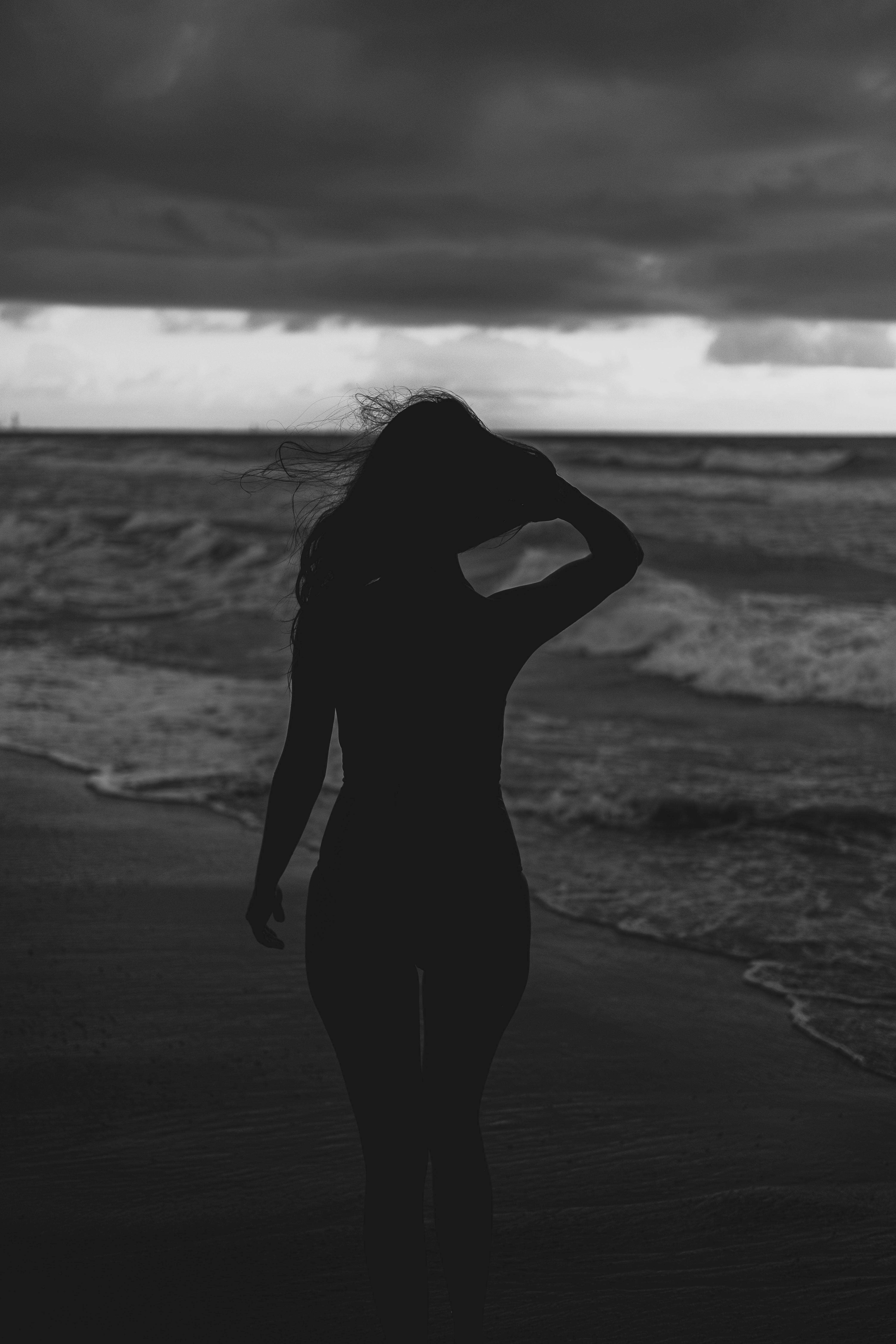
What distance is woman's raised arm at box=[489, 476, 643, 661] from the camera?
7.07ft

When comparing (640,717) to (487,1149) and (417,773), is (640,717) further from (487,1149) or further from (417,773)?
(417,773)

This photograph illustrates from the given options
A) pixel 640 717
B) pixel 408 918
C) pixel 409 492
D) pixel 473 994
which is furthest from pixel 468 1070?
pixel 640 717

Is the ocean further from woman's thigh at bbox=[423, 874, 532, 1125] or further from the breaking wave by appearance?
woman's thigh at bbox=[423, 874, 532, 1125]

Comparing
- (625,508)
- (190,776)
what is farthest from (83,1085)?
(625,508)

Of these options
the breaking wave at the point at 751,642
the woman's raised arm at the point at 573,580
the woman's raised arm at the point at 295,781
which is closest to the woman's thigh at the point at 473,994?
the woman's raised arm at the point at 295,781

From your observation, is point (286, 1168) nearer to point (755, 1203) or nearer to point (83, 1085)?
point (83, 1085)

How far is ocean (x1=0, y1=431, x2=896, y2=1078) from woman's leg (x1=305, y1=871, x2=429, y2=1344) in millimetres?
376

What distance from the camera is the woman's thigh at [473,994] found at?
7.04 ft

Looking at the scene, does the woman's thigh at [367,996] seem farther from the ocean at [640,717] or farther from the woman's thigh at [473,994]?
the ocean at [640,717]

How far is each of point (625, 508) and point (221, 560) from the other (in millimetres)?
15691

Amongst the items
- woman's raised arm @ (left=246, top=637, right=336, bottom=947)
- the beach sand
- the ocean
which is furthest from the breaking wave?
woman's raised arm @ (left=246, top=637, right=336, bottom=947)

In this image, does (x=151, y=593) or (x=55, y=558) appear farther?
(x=55, y=558)

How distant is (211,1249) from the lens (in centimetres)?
294

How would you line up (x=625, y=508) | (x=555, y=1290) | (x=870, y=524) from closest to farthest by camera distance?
1. (x=555, y=1290)
2. (x=870, y=524)
3. (x=625, y=508)
